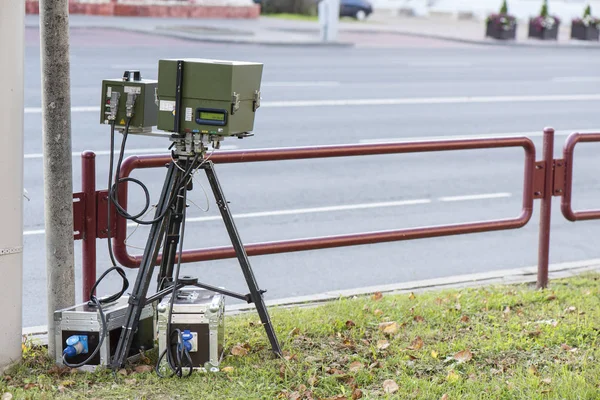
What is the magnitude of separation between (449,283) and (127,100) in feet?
10.7

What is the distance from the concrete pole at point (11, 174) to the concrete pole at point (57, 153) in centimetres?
15

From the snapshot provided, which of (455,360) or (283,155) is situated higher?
(283,155)

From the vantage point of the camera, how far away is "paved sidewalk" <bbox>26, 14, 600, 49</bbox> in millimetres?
25906

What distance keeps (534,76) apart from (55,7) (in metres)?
19.7

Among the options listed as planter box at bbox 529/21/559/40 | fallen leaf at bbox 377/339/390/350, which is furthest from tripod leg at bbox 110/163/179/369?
planter box at bbox 529/21/559/40

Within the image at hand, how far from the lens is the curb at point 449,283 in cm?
665

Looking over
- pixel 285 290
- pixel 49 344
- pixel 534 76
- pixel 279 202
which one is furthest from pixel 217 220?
pixel 534 76

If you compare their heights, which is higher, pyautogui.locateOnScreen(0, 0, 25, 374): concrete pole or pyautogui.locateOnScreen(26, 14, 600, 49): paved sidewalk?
pyautogui.locateOnScreen(26, 14, 600, 49): paved sidewalk

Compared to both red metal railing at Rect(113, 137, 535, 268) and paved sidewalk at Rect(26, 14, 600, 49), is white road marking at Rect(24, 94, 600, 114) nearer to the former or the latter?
paved sidewalk at Rect(26, 14, 600, 49)

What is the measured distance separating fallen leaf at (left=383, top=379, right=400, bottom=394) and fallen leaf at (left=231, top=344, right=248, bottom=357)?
827mm

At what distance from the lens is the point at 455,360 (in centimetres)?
536

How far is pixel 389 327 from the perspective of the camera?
19.1 ft

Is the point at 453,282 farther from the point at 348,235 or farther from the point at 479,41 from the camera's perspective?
the point at 479,41

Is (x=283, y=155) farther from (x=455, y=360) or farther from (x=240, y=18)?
(x=240, y=18)
